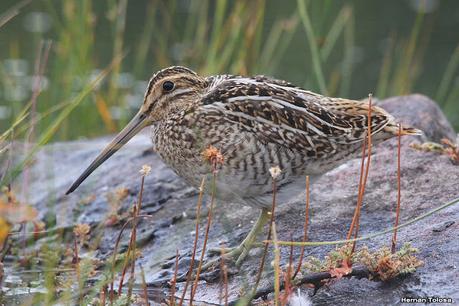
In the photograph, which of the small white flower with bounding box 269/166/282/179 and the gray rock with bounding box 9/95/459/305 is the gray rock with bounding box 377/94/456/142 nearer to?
the gray rock with bounding box 9/95/459/305

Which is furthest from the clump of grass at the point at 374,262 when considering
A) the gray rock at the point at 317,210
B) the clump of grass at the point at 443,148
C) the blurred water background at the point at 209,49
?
the blurred water background at the point at 209,49

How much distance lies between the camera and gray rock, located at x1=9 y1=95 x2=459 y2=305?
3838 mm

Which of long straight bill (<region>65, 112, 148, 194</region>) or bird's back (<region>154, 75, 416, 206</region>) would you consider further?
long straight bill (<region>65, 112, 148, 194</region>)

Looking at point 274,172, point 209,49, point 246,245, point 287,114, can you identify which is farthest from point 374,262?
point 209,49

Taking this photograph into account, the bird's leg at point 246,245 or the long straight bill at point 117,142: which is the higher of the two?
the long straight bill at point 117,142

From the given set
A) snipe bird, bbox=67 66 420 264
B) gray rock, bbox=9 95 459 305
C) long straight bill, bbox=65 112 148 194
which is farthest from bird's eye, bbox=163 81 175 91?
gray rock, bbox=9 95 459 305

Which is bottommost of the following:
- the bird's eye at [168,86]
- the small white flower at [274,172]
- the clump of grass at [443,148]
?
the clump of grass at [443,148]

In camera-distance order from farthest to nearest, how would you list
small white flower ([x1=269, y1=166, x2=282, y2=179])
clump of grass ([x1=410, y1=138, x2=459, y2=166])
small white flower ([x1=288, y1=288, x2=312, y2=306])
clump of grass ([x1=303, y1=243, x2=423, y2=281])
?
clump of grass ([x1=410, y1=138, x2=459, y2=166])
small white flower ([x1=288, y1=288, x2=312, y2=306])
clump of grass ([x1=303, y1=243, x2=423, y2=281])
small white flower ([x1=269, y1=166, x2=282, y2=179])

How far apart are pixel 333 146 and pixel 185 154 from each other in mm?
746

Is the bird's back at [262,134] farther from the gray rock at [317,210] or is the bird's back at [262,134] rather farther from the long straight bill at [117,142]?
the gray rock at [317,210]

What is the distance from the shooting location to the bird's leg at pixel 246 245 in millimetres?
4480

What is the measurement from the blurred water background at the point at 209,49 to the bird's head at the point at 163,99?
34 centimetres

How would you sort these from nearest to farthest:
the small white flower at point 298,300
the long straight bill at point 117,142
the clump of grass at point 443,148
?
the small white flower at point 298,300 < the long straight bill at point 117,142 < the clump of grass at point 443,148

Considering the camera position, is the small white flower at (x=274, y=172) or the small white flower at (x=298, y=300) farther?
the small white flower at (x=298, y=300)
